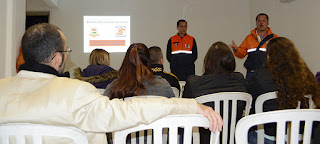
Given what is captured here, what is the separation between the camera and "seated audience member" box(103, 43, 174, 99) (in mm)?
1669

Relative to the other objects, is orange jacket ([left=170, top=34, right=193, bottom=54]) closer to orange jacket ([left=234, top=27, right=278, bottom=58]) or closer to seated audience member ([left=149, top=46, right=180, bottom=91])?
orange jacket ([left=234, top=27, right=278, bottom=58])

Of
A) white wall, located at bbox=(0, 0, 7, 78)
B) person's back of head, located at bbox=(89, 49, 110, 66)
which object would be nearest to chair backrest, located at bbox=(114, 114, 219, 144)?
person's back of head, located at bbox=(89, 49, 110, 66)

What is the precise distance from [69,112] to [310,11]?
444cm

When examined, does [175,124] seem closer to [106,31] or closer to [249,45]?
[249,45]

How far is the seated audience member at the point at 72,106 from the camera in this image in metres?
0.87

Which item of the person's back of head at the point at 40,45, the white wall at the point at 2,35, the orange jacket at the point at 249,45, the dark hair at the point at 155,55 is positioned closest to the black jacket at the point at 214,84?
the dark hair at the point at 155,55

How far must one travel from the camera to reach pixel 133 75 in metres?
1.73

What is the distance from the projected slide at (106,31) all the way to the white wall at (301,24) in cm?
322

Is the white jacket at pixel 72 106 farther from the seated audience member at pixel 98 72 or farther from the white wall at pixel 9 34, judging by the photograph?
the white wall at pixel 9 34

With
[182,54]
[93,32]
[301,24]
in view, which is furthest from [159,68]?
[93,32]

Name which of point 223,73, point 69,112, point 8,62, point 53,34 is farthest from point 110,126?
point 8,62

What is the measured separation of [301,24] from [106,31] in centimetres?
406

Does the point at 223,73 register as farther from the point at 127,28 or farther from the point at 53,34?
the point at 127,28

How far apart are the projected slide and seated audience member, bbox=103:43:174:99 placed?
4476mm
